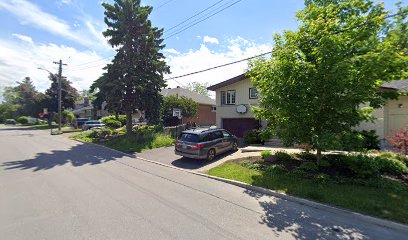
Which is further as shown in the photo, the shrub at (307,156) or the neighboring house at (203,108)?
the neighboring house at (203,108)

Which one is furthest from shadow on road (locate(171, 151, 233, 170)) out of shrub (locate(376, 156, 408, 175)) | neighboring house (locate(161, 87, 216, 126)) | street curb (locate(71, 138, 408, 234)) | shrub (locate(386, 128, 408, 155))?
neighboring house (locate(161, 87, 216, 126))

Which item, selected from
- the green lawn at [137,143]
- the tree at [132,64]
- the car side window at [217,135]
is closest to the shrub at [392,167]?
the car side window at [217,135]

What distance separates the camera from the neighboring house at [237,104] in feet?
64.2

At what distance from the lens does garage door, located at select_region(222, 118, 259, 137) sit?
19.7 m

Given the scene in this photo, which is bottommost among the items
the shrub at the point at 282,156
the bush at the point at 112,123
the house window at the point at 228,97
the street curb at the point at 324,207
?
the street curb at the point at 324,207

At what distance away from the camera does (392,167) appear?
26.0 feet

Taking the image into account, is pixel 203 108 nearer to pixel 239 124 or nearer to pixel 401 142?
pixel 239 124

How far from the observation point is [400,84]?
1492 centimetres

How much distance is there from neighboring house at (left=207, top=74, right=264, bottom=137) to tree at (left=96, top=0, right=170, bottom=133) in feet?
18.6

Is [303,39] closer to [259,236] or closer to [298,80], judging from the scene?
[298,80]

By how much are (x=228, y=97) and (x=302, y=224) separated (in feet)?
54.4

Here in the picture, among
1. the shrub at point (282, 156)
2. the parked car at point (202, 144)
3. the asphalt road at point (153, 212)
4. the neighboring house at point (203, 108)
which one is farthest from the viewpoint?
the neighboring house at point (203, 108)

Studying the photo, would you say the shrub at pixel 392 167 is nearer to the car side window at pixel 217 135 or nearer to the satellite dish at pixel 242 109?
the car side window at pixel 217 135

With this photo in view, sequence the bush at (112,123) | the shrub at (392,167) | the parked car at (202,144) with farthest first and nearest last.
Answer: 1. the bush at (112,123)
2. the parked car at (202,144)
3. the shrub at (392,167)
